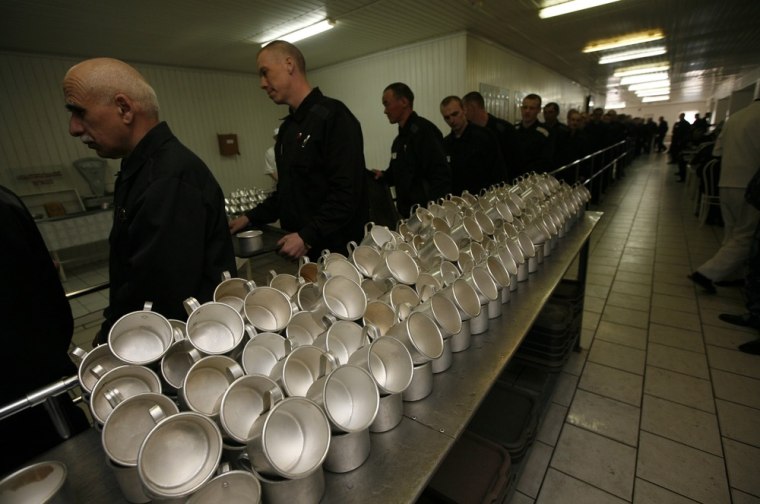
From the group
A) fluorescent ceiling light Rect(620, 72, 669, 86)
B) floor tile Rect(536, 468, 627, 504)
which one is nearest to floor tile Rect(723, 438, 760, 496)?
floor tile Rect(536, 468, 627, 504)

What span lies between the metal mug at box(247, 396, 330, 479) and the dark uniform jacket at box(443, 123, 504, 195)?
122 inches

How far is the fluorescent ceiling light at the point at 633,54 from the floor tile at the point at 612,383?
845 centimetres

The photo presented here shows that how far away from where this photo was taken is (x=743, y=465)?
162cm

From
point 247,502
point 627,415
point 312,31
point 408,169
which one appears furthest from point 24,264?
point 312,31

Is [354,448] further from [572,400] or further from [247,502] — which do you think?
[572,400]

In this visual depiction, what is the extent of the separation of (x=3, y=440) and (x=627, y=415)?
105 inches

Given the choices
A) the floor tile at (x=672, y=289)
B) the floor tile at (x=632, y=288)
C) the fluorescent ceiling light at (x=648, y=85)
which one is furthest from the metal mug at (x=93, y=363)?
the fluorescent ceiling light at (x=648, y=85)

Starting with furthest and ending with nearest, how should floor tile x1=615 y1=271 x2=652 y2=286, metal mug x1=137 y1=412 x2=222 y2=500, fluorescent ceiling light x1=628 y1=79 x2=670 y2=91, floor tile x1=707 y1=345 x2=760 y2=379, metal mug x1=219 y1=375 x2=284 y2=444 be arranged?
1. fluorescent ceiling light x1=628 y1=79 x2=670 y2=91
2. floor tile x1=615 y1=271 x2=652 y2=286
3. floor tile x1=707 y1=345 x2=760 y2=379
4. metal mug x1=219 y1=375 x2=284 y2=444
5. metal mug x1=137 y1=412 x2=222 y2=500

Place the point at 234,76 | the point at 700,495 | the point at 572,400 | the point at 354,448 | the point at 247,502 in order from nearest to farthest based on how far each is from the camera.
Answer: the point at 247,502 < the point at 354,448 < the point at 700,495 < the point at 572,400 < the point at 234,76

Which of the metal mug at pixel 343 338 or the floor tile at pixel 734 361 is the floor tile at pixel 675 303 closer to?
the floor tile at pixel 734 361

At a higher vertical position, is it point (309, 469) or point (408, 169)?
point (408, 169)

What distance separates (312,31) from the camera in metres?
5.04

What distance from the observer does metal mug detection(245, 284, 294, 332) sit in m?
0.96

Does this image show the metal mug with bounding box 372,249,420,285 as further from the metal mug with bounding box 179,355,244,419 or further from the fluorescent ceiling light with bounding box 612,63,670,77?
the fluorescent ceiling light with bounding box 612,63,670,77
